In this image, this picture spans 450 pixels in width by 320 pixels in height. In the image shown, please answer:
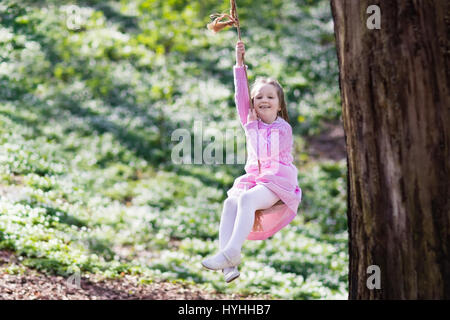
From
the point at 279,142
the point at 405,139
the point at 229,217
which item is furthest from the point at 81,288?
the point at 405,139

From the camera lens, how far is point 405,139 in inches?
126

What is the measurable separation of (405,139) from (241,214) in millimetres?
1055

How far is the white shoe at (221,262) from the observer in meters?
3.58

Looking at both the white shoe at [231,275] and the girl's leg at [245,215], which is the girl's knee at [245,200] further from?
the white shoe at [231,275]

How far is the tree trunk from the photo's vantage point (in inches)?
125

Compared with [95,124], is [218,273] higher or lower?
lower

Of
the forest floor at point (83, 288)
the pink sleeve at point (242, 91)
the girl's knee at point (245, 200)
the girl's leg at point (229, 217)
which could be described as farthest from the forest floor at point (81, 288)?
the pink sleeve at point (242, 91)

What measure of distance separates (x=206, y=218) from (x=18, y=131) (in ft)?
11.1

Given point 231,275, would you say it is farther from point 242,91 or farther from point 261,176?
point 242,91

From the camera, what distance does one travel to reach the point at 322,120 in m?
13.0

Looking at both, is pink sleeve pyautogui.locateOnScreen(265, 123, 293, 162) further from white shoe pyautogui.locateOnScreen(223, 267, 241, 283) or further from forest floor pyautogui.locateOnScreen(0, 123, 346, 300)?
forest floor pyautogui.locateOnScreen(0, 123, 346, 300)
